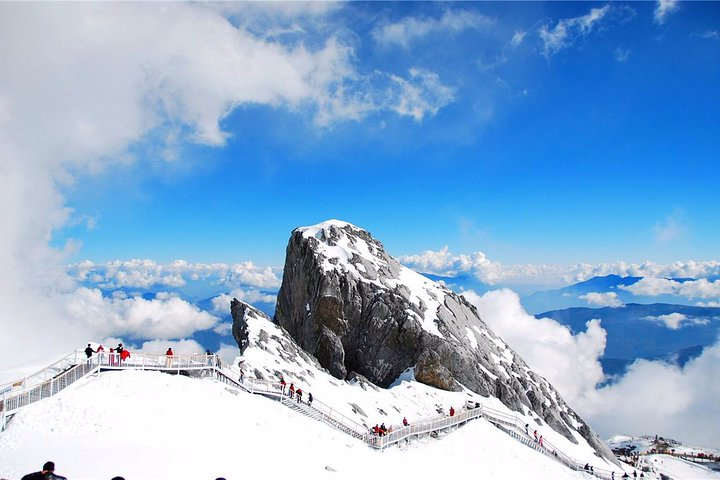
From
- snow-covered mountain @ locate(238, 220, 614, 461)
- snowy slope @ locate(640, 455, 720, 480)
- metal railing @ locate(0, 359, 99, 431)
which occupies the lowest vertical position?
snowy slope @ locate(640, 455, 720, 480)

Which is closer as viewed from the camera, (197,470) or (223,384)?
(197,470)

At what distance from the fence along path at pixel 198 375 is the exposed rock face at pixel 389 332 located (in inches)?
759

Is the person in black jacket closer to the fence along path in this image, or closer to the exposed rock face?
the fence along path

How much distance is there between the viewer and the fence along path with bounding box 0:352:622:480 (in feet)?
75.6

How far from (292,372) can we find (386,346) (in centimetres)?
2203

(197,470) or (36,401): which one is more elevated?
(36,401)

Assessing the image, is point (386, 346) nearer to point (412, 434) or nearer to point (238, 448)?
point (412, 434)

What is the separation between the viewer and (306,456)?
942 inches

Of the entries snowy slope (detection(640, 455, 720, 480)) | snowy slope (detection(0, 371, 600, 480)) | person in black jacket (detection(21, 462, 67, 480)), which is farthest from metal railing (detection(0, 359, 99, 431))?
snowy slope (detection(640, 455, 720, 480))

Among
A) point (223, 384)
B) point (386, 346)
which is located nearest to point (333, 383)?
point (386, 346)

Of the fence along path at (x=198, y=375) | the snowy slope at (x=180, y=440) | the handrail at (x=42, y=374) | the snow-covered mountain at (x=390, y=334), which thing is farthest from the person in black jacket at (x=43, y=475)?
the snow-covered mountain at (x=390, y=334)

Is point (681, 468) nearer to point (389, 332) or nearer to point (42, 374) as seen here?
point (389, 332)

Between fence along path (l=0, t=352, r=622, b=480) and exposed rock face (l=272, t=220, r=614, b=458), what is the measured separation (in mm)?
19284

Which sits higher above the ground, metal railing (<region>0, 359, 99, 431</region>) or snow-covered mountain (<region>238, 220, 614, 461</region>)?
snow-covered mountain (<region>238, 220, 614, 461</region>)
